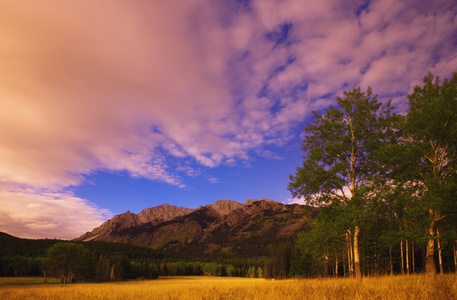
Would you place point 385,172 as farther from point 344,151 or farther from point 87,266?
point 87,266

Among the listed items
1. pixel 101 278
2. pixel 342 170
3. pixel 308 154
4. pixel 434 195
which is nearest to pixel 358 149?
pixel 342 170

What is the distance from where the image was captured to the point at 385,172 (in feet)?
57.9

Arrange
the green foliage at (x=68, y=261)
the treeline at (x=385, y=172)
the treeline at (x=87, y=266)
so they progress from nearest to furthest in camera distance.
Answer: the treeline at (x=385, y=172), the green foliage at (x=68, y=261), the treeline at (x=87, y=266)

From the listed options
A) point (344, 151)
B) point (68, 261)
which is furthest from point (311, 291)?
point (68, 261)

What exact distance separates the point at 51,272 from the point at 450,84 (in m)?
121

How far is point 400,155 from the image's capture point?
1647cm

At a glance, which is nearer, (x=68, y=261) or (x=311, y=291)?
(x=311, y=291)

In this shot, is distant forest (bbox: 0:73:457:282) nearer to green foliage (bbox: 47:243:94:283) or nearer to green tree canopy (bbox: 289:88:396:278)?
Answer: green tree canopy (bbox: 289:88:396:278)

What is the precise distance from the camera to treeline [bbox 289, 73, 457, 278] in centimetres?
1547

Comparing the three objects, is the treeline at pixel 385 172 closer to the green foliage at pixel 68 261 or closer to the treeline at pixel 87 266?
the treeline at pixel 87 266

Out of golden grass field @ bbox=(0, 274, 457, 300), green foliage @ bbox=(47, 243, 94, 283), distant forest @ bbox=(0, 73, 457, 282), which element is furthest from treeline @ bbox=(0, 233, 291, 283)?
golden grass field @ bbox=(0, 274, 457, 300)

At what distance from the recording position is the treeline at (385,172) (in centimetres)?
1547

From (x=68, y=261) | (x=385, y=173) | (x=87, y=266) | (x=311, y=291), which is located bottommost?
(x=87, y=266)

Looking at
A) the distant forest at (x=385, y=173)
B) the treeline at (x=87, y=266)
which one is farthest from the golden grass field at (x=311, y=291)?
the treeline at (x=87, y=266)
